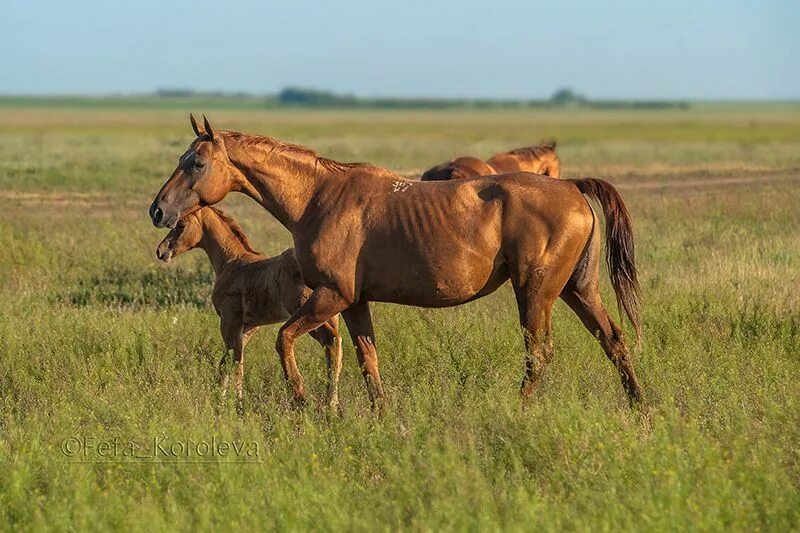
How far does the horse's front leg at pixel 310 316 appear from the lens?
8.05 m

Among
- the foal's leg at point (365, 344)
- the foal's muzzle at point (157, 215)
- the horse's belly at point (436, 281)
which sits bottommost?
the foal's leg at point (365, 344)

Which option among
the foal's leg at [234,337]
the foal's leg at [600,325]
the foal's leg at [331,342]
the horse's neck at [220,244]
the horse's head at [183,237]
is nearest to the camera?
the foal's leg at [600,325]

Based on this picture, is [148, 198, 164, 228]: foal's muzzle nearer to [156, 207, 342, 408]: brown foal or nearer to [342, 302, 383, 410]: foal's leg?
[156, 207, 342, 408]: brown foal

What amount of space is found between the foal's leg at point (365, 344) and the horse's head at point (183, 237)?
2.65m

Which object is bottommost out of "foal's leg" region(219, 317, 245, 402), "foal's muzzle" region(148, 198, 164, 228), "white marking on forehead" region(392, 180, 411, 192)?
"foal's leg" region(219, 317, 245, 402)

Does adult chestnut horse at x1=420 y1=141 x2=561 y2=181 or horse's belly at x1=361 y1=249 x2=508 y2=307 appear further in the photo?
adult chestnut horse at x1=420 y1=141 x2=561 y2=181

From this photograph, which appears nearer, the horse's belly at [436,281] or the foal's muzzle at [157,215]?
the horse's belly at [436,281]

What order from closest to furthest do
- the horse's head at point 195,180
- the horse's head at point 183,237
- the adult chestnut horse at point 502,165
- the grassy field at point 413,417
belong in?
the grassy field at point 413,417 < the horse's head at point 195,180 < the horse's head at point 183,237 < the adult chestnut horse at point 502,165

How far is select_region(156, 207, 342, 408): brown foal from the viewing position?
9.27 meters

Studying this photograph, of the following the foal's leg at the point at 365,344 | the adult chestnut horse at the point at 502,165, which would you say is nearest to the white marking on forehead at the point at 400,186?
the foal's leg at the point at 365,344

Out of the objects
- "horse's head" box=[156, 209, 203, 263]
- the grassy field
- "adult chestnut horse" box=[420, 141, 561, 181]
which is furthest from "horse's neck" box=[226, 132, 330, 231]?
"adult chestnut horse" box=[420, 141, 561, 181]

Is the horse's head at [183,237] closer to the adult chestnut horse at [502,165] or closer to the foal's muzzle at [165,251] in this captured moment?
the foal's muzzle at [165,251]

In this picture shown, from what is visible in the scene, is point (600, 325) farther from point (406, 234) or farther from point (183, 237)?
point (183, 237)

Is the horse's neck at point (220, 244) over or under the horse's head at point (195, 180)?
under
